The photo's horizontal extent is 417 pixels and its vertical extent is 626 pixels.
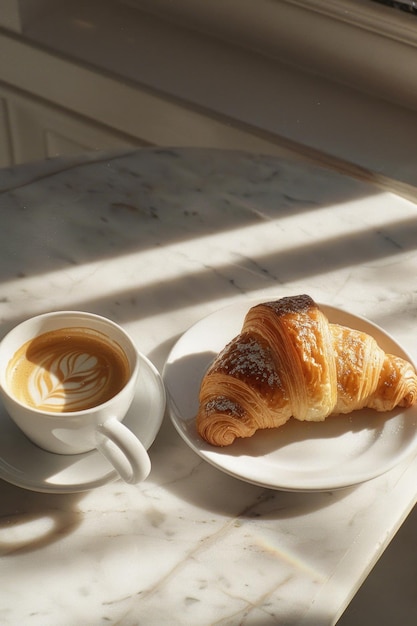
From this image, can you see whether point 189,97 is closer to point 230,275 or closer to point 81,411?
point 230,275

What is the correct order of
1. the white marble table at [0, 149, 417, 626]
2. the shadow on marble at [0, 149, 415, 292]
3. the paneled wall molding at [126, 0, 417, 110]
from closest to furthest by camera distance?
the white marble table at [0, 149, 417, 626], the shadow on marble at [0, 149, 415, 292], the paneled wall molding at [126, 0, 417, 110]

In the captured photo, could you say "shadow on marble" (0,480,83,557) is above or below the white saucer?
below

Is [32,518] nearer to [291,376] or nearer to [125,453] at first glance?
→ [125,453]

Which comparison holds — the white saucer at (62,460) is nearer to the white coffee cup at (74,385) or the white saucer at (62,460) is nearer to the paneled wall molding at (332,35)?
the white coffee cup at (74,385)

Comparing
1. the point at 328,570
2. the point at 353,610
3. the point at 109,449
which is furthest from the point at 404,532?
the point at 109,449

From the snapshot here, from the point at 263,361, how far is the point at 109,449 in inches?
7.0

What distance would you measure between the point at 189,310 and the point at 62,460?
281 millimetres

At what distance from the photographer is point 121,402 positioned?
2.66 ft

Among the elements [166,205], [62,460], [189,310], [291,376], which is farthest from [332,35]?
[62,460]

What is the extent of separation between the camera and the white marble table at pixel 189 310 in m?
0.76

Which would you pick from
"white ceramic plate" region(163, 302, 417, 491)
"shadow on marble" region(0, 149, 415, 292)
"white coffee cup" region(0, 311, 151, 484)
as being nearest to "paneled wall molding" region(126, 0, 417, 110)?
"shadow on marble" region(0, 149, 415, 292)

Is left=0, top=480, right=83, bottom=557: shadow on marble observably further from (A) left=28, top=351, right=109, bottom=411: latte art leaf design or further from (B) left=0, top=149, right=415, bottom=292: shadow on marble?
(B) left=0, top=149, right=415, bottom=292: shadow on marble

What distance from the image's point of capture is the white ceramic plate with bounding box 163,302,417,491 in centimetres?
82

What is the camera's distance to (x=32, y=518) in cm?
81
